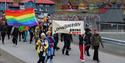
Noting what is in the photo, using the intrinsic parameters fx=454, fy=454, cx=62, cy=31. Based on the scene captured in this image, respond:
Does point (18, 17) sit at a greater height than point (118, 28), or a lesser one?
greater

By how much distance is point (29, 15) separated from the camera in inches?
1142

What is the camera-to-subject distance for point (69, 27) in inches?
842

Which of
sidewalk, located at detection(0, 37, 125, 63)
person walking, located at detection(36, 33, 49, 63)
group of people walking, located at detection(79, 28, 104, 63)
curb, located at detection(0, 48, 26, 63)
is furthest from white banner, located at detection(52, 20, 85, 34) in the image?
person walking, located at detection(36, 33, 49, 63)

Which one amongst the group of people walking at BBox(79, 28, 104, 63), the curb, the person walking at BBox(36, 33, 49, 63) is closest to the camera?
the person walking at BBox(36, 33, 49, 63)

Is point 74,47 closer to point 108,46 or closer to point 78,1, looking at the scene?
point 108,46

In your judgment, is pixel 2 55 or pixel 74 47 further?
pixel 74 47

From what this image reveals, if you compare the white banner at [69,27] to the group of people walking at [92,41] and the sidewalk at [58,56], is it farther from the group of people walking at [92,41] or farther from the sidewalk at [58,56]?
the sidewalk at [58,56]

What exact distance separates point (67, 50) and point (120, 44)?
2.85m

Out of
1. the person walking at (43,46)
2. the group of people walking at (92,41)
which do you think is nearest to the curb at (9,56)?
the group of people walking at (92,41)

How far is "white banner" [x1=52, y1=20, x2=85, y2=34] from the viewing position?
2112cm

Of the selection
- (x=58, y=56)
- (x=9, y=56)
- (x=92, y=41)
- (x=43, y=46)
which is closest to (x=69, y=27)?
(x=92, y=41)

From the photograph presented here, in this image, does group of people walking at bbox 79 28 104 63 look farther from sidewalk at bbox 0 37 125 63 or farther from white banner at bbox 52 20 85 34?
sidewalk at bbox 0 37 125 63

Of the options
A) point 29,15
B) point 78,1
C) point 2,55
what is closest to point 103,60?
point 2,55

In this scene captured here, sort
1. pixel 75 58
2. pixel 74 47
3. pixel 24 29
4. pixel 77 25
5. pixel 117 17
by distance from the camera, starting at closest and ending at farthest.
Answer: pixel 77 25 < pixel 75 58 < pixel 74 47 < pixel 24 29 < pixel 117 17
